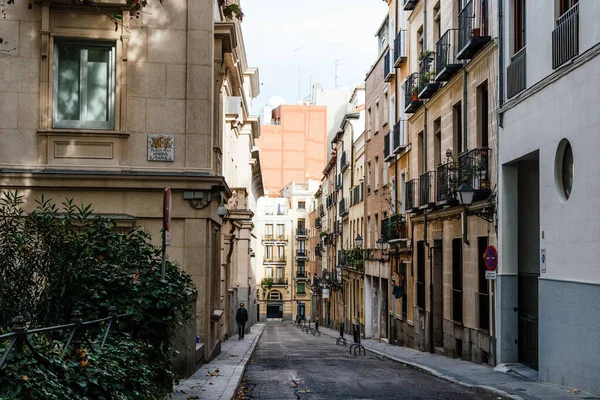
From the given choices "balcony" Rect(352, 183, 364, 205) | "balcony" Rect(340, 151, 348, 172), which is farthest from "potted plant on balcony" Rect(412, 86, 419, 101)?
"balcony" Rect(340, 151, 348, 172)

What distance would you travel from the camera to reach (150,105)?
16.1m

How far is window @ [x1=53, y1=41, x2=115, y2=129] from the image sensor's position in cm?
1590

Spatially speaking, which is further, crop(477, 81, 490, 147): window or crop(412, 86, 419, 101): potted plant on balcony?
crop(412, 86, 419, 101): potted plant on balcony

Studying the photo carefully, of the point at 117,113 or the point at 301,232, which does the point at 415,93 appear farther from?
the point at 301,232

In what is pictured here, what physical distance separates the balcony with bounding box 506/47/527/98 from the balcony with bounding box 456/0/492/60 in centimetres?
199

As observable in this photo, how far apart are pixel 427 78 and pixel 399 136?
6840 millimetres

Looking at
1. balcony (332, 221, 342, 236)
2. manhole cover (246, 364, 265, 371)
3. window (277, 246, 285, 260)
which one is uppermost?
balcony (332, 221, 342, 236)

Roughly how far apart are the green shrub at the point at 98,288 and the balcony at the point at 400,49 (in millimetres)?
21432

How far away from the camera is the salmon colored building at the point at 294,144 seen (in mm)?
98625

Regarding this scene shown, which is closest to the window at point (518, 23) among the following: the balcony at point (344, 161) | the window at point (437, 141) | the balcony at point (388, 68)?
the window at point (437, 141)

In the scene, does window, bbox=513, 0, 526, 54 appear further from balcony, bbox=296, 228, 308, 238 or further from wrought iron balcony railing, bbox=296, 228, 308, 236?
wrought iron balcony railing, bbox=296, 228, 308, 236

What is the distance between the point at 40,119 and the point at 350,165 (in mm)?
36352

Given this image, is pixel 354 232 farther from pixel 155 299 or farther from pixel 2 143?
pixel 155 299

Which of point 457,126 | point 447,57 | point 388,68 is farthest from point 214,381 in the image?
point 388,68
